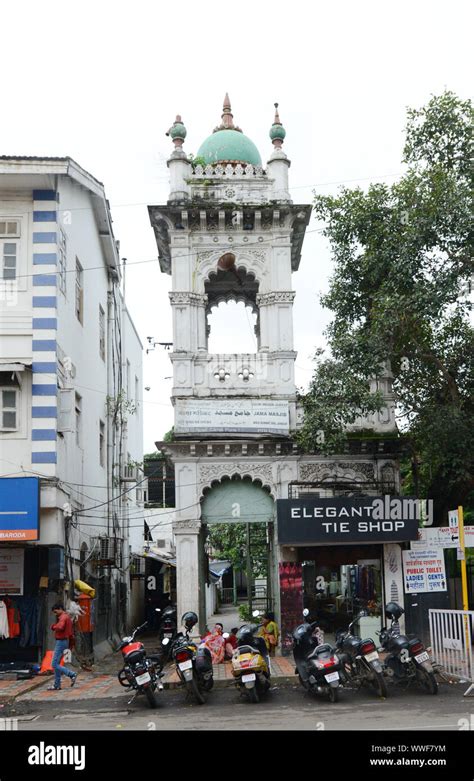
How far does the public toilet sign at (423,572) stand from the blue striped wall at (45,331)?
7.74 meters

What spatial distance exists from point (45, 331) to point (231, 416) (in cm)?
448

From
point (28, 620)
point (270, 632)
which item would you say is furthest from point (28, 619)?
point (270, 632)

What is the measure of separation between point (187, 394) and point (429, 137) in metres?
7.55

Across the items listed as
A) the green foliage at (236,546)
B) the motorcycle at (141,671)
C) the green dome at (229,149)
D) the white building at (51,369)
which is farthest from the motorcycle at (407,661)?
the green foliage at (236,546)

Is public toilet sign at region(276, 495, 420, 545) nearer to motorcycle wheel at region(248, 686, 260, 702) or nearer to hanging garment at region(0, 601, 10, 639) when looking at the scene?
motorcycle wheel at region(248, 686, 260, 702)

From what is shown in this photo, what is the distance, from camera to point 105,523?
25.0 metres

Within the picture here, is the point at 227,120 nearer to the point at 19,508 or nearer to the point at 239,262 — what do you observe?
the point at 239,262

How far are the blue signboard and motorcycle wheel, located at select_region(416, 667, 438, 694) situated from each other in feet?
26.3

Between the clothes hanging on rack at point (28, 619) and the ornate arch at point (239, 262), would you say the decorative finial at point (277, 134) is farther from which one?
the clothes hanging on rack at point (28, 619)

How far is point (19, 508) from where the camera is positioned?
17328 millimetres

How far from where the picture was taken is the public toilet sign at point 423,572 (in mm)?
18562

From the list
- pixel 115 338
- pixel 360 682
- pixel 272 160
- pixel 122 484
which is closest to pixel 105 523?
pixel 122 484

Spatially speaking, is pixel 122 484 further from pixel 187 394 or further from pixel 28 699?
pixel 28 699

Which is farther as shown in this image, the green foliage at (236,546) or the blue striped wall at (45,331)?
the green foliage at (236,546)
